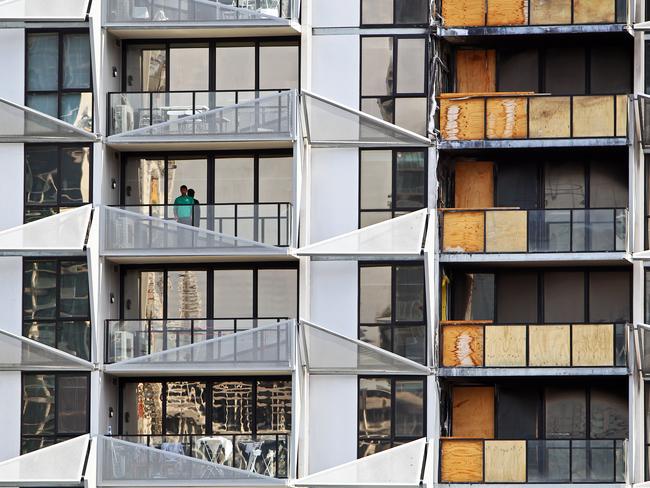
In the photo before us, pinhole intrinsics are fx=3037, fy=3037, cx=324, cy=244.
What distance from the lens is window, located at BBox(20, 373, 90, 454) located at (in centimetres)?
6656

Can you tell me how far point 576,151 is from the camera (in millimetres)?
67688

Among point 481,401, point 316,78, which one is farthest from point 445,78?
point 481,401

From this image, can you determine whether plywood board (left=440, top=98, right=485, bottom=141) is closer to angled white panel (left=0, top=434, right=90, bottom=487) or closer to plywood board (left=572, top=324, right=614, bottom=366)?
plywood board (left=572, top=324, right=614, bottom=366)

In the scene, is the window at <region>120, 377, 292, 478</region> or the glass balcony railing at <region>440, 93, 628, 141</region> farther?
the window at <region>120, 377, 292, 478</region>

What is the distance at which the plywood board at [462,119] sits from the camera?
67.0m

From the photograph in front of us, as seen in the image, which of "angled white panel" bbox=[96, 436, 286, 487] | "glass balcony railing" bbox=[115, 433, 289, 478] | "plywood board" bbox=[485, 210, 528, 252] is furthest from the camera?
"plywood board" bbox=[485, 210, 528, 252]

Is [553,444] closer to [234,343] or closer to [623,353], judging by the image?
[623,353]

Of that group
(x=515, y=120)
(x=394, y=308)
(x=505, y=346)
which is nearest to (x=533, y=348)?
(x=505, y=346)

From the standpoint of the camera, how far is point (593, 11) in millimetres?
66938

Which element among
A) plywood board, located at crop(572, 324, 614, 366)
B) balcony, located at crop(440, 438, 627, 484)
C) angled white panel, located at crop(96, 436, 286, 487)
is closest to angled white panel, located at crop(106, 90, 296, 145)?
angled white panel, located at crop(96, 436, 286, 487)

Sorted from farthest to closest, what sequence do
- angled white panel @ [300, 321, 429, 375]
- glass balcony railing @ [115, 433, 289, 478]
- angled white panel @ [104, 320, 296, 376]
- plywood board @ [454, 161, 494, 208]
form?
plywood board @ [454, 161, 494, 208], angled white panel @ [300, 321, 429, 375], angled white panel @ [104, 320, 296, 376], glass balcony railing @ [115, 433, 289, 478]

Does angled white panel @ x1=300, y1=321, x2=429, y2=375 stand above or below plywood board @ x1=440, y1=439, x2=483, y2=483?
above

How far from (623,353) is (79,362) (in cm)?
1187

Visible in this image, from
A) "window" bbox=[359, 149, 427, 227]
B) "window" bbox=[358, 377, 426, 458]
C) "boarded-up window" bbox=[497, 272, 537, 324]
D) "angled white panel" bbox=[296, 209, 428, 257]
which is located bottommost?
"window" bbox=[358, 377, 426, 458]
